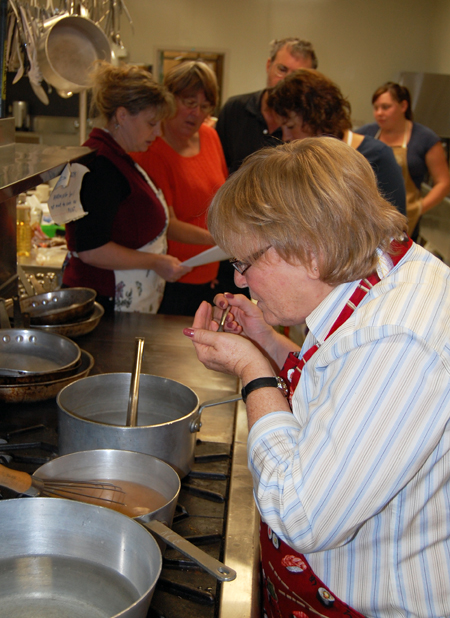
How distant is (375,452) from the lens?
688mm

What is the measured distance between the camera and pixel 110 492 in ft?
3.12

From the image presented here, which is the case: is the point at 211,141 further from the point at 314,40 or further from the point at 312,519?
the point at 314,40

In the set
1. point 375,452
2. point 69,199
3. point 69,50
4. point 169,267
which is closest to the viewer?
point 375,452

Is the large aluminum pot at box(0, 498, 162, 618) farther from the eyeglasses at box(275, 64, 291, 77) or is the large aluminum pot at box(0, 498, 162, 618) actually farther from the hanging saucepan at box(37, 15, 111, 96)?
the eyeglasses at box(275, 64, 291, 77)

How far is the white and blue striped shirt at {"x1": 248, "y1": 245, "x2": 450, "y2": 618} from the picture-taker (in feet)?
2.26

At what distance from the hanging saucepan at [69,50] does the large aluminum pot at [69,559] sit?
57.8 inches

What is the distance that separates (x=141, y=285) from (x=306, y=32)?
4.96m


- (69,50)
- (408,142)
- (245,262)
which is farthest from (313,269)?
(408,142)

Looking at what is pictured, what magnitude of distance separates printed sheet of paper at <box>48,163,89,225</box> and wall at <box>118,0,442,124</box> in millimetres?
4964

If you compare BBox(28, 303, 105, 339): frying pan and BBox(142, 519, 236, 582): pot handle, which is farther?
BBox(28, 303, 105, 339): frying pan

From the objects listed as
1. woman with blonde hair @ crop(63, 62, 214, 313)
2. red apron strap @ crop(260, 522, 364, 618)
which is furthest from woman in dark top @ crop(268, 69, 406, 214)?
red apron strap @ crop(260, 522, 364, 618)

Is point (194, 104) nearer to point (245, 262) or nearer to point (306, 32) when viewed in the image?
point (245, 262)

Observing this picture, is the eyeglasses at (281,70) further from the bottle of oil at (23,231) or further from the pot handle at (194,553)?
the pot handle at (194,553)

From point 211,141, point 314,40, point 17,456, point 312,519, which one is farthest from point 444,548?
point 314,40
